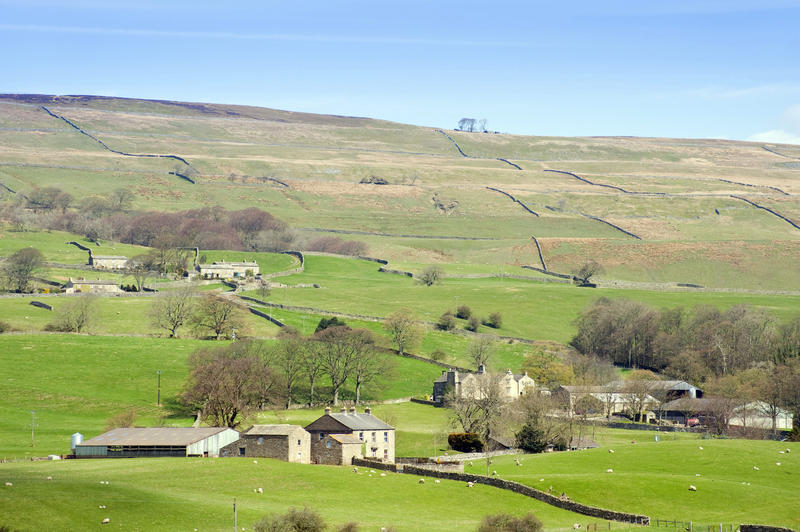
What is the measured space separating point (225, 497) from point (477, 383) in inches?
1985

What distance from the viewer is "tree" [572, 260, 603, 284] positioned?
184688 millimetres

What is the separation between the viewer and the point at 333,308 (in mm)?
138750

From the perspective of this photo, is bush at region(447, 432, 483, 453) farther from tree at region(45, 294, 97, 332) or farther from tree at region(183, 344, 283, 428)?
tree at region(45, 294, 97, 332)

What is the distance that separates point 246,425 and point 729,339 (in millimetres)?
69218

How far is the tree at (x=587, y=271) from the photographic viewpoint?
185 metres

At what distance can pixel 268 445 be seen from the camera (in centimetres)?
6322

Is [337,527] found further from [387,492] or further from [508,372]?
[508,372]

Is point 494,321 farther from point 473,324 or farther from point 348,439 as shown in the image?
point 348,439

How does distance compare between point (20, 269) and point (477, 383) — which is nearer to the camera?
point (477, 383)

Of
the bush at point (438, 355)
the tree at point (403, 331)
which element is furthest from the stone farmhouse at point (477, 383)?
the tree at point (403, 331)

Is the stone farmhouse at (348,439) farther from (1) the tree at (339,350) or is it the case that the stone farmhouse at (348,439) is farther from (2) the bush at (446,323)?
(2) the bush at (446,323)

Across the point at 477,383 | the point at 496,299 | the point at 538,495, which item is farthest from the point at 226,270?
the point at 538,495

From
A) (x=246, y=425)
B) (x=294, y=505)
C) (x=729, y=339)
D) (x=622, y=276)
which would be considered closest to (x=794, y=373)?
(x=729, y=339)

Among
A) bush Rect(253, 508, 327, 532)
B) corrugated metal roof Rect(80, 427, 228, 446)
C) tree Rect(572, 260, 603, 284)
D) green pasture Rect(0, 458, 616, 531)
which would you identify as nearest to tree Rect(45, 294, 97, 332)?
corrugated metal roof Rect(80, 427, 228, 446)
